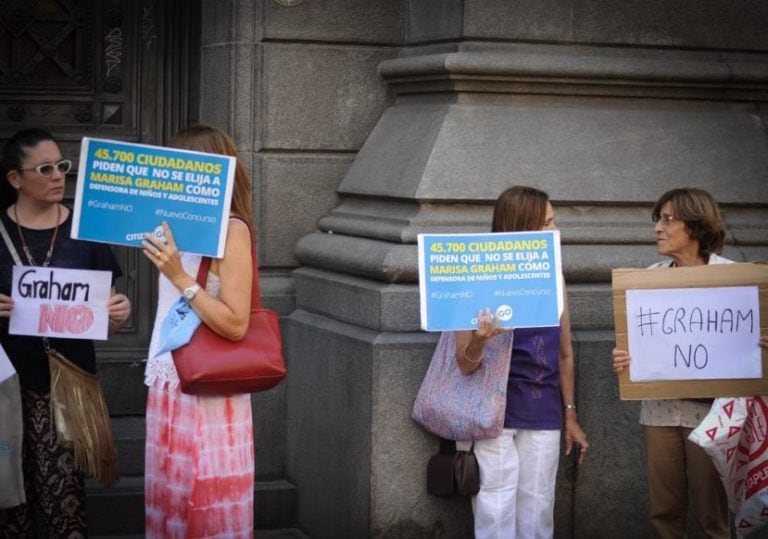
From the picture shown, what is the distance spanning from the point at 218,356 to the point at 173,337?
0.18 m

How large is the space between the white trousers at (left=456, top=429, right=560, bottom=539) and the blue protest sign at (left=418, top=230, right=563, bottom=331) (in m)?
0.59

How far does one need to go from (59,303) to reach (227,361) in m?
0.87

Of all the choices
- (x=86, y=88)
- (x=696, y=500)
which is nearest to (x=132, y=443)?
(x=86, y=88)

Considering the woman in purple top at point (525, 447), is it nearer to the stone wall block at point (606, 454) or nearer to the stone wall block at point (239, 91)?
the stone wall block at point (606, 454)

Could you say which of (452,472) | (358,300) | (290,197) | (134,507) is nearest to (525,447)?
(452,472)

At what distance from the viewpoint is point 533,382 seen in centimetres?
599

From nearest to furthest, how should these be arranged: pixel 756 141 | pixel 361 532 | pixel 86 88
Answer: pixel 361 532
pixel 756 141
pixel 86 88

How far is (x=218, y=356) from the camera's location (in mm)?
5312

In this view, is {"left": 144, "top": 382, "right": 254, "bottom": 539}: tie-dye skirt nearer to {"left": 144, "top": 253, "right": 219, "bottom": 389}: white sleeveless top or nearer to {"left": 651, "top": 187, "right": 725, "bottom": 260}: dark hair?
{"left": 144, "top": 253, "right": 219, "bottom": 389}: white sleeveless top

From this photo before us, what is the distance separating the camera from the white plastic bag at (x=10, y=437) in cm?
562

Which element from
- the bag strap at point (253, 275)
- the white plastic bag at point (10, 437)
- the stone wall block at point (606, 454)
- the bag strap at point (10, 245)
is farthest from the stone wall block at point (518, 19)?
the white plastic bag at point (10, 437)

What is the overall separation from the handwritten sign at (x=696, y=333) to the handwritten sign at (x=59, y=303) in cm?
215

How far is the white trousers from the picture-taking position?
5.96 meters

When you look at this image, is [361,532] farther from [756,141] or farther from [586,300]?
[756,141]
